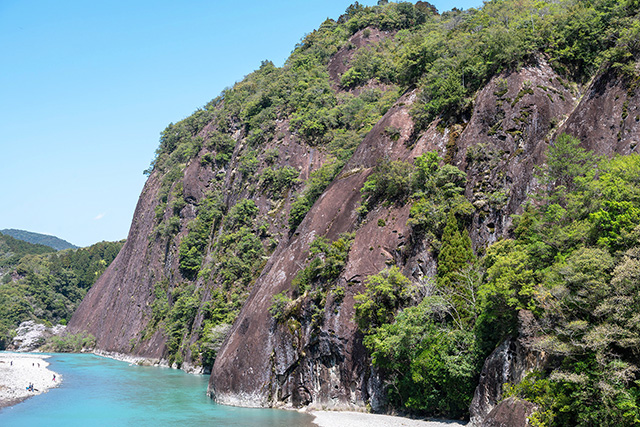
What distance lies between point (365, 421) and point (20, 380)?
141 feet

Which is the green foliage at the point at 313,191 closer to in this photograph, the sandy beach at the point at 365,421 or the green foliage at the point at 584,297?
the sandy beach at the point at 365,421

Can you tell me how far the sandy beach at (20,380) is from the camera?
4277 cm

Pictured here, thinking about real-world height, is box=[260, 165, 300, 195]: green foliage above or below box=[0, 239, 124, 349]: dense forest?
above

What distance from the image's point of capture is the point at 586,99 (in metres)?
30.4

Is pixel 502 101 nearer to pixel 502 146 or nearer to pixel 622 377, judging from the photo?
pixel 502 146

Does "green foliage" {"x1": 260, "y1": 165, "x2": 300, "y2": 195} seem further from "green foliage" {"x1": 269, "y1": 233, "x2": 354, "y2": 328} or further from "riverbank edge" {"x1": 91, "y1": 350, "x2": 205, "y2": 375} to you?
"riverbank edge" {"x1": 91, "y1": 350, "x2": 205, "y2": 375}

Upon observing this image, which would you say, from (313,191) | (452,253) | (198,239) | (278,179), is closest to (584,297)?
(452,253)

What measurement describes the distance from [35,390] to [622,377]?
1983 inches

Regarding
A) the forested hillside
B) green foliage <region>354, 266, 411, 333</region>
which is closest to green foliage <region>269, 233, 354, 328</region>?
the forested hillside

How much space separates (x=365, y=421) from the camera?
1136 inches

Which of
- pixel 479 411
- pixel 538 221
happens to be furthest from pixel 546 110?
pixel 479 411

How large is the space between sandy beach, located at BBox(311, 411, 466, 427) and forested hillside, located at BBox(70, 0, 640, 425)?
1.07 m

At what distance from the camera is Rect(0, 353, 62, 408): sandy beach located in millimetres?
42769

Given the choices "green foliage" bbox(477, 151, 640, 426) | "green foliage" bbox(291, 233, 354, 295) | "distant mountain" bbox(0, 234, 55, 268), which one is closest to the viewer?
"green foliage" bbox(477, 151, 640, 426)
